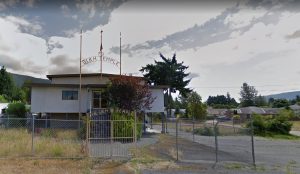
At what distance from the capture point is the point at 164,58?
6028 cm

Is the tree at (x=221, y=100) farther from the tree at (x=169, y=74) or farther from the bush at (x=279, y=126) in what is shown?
the bush at (x=279, y=126)

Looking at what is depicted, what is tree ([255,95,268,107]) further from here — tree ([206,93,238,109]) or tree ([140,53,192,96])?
tree ([140,53,192,96])

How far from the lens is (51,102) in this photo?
26141 millimetres

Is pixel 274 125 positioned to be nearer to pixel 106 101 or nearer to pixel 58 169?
pixel 106 101

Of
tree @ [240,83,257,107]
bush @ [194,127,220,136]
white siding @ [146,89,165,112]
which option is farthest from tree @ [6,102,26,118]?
tree @ [240,83,257,107]

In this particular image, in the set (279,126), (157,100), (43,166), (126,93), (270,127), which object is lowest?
(270,127)

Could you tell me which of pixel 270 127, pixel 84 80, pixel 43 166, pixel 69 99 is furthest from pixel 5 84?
pixel 43 166

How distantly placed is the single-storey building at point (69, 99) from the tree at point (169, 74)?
28.4 metres

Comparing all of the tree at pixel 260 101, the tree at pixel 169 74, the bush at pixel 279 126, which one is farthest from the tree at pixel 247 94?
the bush at pixel 279 126

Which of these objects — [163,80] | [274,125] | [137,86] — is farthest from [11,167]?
[163,80]

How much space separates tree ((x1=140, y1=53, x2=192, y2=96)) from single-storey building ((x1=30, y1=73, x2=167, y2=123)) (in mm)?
28385

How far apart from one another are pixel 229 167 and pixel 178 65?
49582 mm

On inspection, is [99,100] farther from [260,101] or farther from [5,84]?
[260,101]

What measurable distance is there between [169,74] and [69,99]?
32039 millimetres
